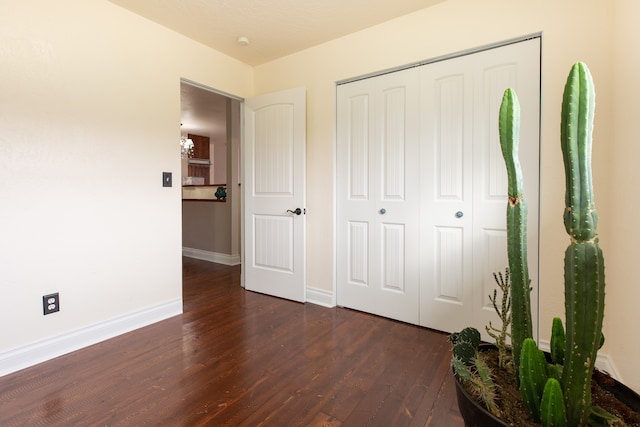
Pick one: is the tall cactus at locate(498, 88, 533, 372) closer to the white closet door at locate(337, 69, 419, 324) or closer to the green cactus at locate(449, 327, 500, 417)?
the green cactus at locate(449, 327, 500, 417)

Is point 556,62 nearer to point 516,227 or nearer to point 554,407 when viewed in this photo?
point 516,227

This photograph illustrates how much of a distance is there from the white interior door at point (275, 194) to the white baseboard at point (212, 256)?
48.5 inches

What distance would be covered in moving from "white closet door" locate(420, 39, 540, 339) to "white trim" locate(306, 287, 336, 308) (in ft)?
2.56

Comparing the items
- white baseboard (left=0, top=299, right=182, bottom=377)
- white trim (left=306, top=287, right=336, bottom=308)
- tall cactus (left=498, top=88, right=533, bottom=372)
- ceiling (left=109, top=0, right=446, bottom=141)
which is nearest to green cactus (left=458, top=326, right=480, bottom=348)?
tall cactus (left=498, top=88, right=533, bottom=372)

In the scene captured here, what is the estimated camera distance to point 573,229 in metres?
0.76

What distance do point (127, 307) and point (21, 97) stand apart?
1.44 m

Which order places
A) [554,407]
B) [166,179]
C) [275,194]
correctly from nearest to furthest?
[554,407] → [166,179] → [275,194]

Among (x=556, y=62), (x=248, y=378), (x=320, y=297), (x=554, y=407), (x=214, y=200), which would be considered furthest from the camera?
(x=214, y=200)

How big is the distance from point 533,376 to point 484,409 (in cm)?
15

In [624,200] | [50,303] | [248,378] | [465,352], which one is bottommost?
[248,378]

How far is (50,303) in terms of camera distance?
1.94m

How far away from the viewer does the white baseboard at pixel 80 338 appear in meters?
1.80

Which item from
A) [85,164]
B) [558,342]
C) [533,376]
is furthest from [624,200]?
[85,164]

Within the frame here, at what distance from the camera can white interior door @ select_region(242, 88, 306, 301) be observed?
9.48 ft
